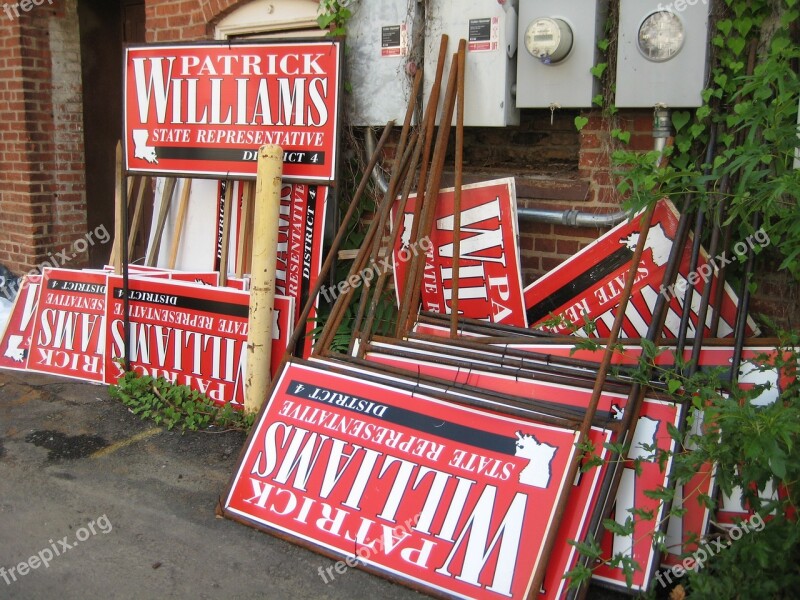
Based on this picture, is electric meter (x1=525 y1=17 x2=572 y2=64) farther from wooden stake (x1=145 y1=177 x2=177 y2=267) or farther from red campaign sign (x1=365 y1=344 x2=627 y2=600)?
wooden stake (x1=145 y1=177 x2=177 y2=267)

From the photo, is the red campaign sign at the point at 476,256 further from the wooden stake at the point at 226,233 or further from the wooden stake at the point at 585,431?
the wooden stake at the point at 226,233

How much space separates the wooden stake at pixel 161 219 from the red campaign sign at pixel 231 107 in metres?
0.32

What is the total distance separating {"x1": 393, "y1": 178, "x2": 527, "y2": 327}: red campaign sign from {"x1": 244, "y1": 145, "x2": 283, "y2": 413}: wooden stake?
0.71 metres

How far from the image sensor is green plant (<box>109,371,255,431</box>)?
13.8ft

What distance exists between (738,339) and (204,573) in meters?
2.38

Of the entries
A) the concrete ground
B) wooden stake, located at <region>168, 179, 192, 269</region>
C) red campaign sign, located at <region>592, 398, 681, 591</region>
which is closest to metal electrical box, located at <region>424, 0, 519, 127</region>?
red campaign sign, located at <region>592, 398, 681, 591</region>

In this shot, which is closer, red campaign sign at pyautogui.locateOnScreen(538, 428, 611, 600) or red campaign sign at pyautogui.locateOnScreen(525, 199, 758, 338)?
red campaign sign at pyautogui.locateOnScreen(538, 428, 611, 600)

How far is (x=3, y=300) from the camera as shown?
239 inches

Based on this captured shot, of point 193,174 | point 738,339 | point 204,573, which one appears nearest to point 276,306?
point 193,174

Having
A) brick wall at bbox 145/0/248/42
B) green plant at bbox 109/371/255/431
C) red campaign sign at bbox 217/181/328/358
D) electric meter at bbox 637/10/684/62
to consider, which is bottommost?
green plant at bbox 109/371/255/431

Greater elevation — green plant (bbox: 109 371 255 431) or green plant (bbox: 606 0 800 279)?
green plant (bbox: 606 0 800 279)

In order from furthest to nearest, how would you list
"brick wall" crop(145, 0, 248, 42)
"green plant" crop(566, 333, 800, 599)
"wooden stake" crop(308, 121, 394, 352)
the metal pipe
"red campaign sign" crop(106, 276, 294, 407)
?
"brick wall" crop(145, 0, 248, 42) < "red campaign sign" crop(106, 276, 294, 407) < "wooden stake" crop(308, 121, 394, 352) < the metal pipe < "green plant" crop(566, 333, 800, 599)

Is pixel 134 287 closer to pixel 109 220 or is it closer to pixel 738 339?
pixel 109 220

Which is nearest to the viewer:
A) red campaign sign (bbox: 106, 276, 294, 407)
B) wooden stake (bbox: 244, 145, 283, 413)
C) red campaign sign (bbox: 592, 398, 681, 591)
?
red campaign sign (bbox: 592, 398, 681, 591)
